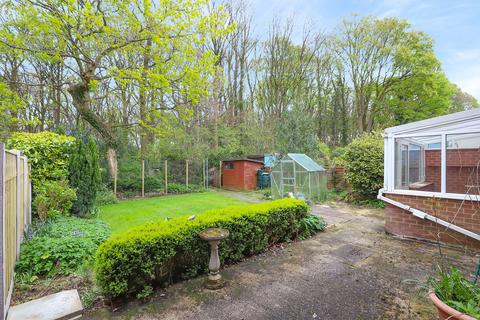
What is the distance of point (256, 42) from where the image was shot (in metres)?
18.8

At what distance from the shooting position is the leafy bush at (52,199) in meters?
5.09

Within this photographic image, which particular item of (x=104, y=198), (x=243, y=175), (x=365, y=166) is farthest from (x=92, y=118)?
(x=365, y=166)

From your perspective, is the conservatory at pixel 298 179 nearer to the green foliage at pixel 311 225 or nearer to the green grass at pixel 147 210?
the green grass at pixel 147 210

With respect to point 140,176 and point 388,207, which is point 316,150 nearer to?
point 388,207

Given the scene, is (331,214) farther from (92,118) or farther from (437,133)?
(92,118)

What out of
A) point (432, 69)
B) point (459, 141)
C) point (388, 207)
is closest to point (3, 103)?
point (388, 207)

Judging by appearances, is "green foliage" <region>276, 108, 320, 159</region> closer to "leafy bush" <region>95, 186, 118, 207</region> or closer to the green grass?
the green grass

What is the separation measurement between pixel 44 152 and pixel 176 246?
5056 millimetres

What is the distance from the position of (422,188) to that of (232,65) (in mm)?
16594

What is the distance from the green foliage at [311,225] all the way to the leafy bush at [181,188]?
25.7 ft

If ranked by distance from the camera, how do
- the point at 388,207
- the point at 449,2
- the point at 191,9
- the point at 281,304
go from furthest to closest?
1. the point at 191,9
2. the point at 449,2
3. the point at 388,207
4. the point at 281,304

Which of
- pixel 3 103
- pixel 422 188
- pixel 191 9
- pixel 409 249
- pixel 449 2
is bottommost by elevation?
pixel 409 249

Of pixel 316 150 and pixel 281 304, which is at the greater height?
pixel 316 150

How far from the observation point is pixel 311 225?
552cm
